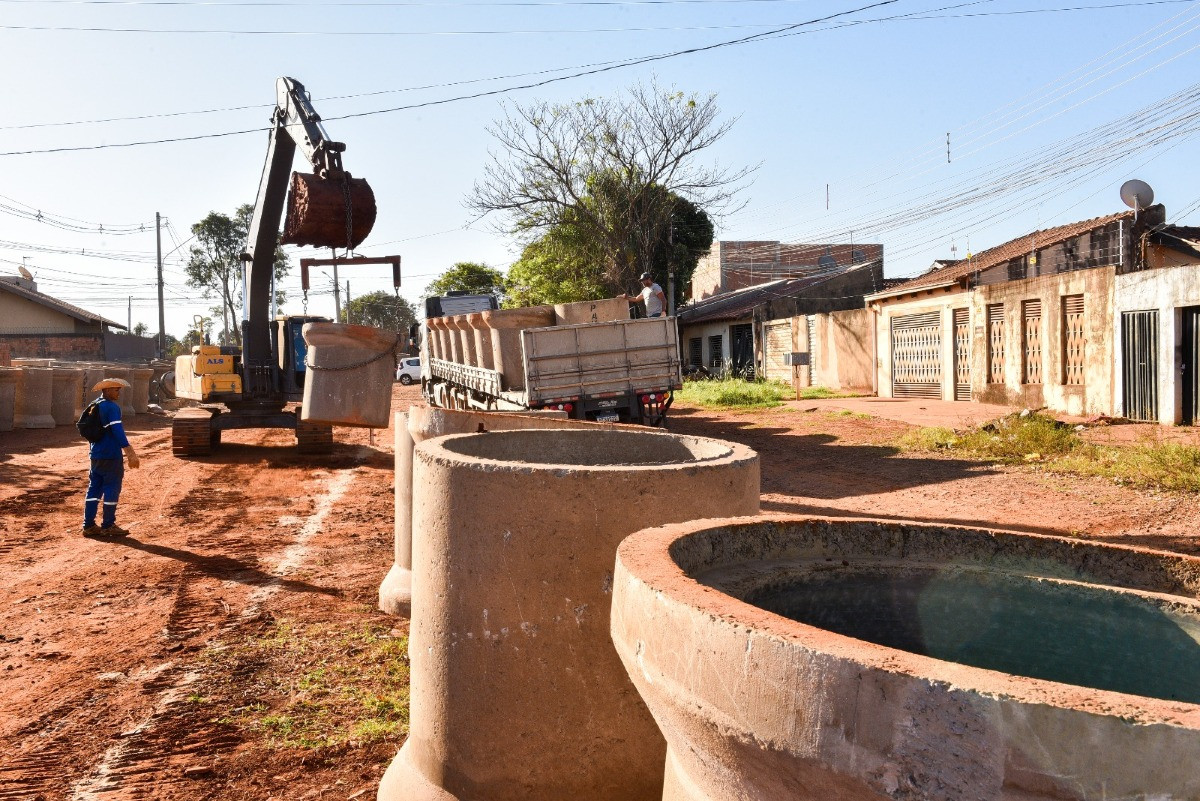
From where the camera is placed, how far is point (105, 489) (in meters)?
9.47

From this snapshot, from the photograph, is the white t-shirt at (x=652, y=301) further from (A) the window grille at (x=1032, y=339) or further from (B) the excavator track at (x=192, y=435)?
(A) the window grille at (x=1032, y=339)

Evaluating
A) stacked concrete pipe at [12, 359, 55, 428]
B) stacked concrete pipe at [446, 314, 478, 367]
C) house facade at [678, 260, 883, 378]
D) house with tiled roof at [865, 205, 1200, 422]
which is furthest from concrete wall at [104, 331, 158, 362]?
house with tiled roof at [865, 205, 1200, 422]

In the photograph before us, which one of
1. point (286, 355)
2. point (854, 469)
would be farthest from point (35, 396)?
point (854, 469)

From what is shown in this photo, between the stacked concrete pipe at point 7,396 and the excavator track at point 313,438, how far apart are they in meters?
8.28

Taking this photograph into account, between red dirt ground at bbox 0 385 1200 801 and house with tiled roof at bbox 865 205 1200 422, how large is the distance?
3955 mm

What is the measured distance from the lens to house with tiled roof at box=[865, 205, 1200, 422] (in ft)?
52.6

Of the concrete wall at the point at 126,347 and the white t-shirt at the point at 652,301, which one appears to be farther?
the concrete wall at the point at 126,347

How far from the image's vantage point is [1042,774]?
4.07ft

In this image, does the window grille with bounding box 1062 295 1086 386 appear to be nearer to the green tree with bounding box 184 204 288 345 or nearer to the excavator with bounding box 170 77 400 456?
the excavator with bounding box 170 77 400 456

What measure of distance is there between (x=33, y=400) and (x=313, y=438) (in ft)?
30.1

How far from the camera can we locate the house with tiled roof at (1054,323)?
52.6 feet

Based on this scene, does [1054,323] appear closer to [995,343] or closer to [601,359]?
[995,343]

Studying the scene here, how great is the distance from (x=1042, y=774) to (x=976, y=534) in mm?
1341

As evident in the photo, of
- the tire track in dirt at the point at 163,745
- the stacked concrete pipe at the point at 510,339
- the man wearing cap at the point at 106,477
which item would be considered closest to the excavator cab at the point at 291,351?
the stacked concrete pipe at the point at 510,339
